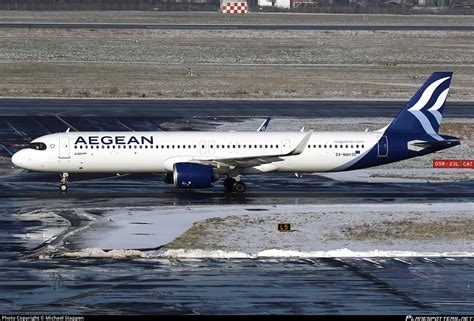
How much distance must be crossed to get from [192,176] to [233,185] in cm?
311

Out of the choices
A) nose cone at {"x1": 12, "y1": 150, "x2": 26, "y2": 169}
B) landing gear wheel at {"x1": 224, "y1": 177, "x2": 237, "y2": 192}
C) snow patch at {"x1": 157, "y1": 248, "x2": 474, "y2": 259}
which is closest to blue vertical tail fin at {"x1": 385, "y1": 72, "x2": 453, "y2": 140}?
landing gear wheel at {"x1": 224, "y1": 177, "x2": 237, "y2": 192}

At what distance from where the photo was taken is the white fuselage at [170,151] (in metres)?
58.2

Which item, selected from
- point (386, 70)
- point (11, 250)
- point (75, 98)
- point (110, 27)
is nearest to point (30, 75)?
point (75, 98)

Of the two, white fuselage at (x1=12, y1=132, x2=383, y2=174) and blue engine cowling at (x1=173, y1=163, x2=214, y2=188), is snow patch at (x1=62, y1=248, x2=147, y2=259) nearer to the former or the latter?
blue engine cowling at (x1=173, y1=163, x2=214, y2=188)

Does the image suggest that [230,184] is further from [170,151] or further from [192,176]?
[170,151]

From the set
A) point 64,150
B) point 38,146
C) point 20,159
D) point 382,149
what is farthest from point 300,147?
point 20,159

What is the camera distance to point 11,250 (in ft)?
140

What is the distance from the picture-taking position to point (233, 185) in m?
58.5

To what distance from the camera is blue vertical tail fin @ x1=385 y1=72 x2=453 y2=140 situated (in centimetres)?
6038

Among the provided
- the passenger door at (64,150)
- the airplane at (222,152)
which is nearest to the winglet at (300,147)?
the airplane at (222,152)

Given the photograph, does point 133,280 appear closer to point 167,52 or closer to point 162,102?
point 162,102

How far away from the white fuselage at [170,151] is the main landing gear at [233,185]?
0.79 metres

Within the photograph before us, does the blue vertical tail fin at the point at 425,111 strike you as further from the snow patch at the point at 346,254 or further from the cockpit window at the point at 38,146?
the cockpit window at the point at 38,146

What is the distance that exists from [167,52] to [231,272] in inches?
3773
